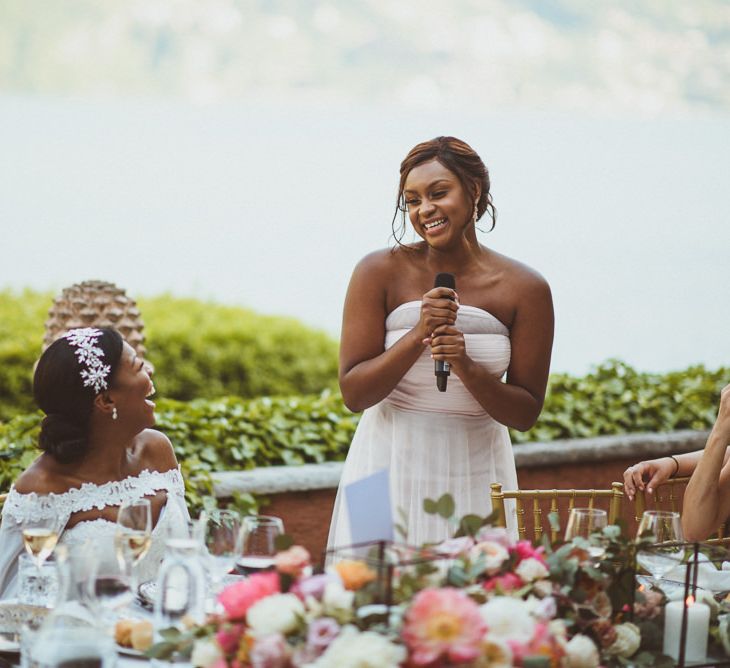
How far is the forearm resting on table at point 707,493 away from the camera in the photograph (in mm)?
2641

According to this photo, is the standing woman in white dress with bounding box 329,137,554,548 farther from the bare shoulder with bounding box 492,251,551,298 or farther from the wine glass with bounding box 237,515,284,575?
the wine glass with bounding box 237,515,284,575

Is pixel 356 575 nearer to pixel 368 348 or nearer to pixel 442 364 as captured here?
pixel 442 364

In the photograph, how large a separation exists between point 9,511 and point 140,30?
8.10m

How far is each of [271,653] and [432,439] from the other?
1.59 meters

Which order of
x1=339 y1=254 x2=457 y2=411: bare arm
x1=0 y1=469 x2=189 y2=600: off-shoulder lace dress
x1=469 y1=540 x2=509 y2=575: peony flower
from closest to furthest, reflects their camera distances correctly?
x1=469 y1=540 x2=509 y2=575: peony flower < x1=0 y1=469 x2=189 y2=600: off-shoulder lace dress < x1=339 y1=254 x2=457 y2=411: bare arm

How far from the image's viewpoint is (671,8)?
8.91 metres

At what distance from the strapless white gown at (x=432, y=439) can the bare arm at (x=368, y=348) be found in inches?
2.0

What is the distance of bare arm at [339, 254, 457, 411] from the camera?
286 centimetres

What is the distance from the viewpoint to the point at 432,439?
9.95 ft

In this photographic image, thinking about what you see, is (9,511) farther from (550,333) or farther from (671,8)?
(671,8)

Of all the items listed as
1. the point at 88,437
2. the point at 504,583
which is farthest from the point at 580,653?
the point at 88,437

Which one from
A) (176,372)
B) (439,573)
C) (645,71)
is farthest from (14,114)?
(439,573)

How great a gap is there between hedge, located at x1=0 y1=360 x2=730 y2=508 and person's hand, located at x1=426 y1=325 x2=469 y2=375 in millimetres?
1644

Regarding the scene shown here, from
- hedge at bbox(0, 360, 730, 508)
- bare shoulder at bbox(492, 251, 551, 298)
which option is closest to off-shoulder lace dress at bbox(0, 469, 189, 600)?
bare shoulder at bbox(492, 251, 551, 298)
